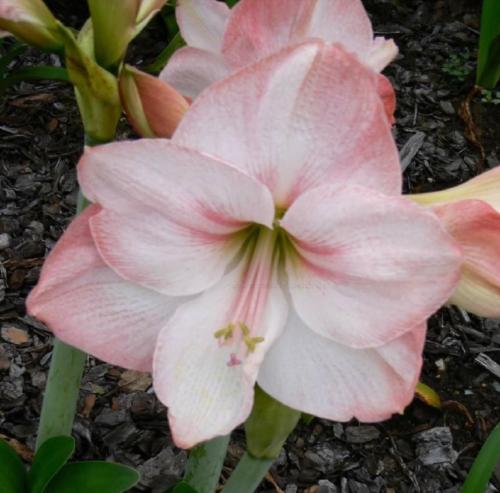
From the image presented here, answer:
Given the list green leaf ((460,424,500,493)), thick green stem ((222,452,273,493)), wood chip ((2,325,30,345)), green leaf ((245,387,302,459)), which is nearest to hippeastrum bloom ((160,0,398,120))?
green leaf ((245,387,302,459))

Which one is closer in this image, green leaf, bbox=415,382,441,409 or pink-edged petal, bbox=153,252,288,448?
pink-edged petal, bbox=153,252,288,448

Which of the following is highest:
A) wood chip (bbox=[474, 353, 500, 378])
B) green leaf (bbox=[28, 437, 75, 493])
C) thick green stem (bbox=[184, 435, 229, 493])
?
thick green stem (bbox=[184, 435, 229, 493])

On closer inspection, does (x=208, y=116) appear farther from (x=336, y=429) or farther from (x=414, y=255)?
(x=336, y=429)

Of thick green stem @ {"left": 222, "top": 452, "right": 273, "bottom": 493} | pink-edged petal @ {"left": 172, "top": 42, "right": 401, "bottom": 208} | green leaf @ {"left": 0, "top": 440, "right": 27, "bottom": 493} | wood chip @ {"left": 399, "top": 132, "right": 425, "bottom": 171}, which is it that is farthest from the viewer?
wood chip @ {"left": 399, "top": 132, "right": 425, "bottom": 171}

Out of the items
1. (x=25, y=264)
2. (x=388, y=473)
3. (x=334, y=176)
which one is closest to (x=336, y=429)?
(x=388, y=473)

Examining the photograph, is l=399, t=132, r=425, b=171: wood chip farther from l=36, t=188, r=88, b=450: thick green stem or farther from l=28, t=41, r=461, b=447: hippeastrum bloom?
l=28, t=41, r=461, b=447: hippeastrum bloom

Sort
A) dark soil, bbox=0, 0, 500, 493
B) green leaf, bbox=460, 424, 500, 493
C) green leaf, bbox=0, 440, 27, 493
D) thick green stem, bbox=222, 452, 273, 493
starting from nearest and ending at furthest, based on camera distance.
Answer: thick green stem, bbox=222, 452, 273, 493, green leaf, bbox=0, 440, 27, 493, green leaf, bbox=460, 424, 500, 493, dark soil, bbox=0, 0, 500, 493

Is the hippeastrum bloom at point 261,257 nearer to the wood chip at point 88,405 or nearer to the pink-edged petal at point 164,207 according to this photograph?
the pink-edged petal at point 164,207

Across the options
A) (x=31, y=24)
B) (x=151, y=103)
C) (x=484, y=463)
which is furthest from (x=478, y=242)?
(x=484, y=463)

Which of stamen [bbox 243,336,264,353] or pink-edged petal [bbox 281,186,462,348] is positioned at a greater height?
pink-edged petal [bbox 281,186,462,348]
